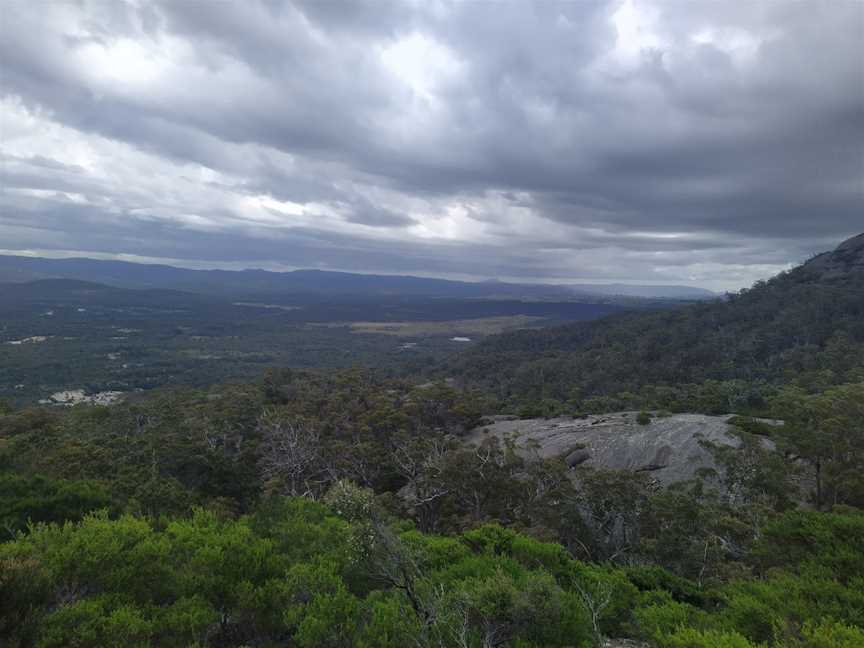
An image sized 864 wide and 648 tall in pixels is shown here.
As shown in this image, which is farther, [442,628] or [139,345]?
[139,345]

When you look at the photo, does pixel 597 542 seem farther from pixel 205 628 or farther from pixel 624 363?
pixel 624 363

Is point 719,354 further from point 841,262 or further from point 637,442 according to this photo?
point 841,262

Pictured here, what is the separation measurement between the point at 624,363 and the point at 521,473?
76948 millimetres

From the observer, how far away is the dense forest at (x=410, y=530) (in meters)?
10.4

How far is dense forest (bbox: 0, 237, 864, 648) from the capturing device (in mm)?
10422

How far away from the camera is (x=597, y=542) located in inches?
1001

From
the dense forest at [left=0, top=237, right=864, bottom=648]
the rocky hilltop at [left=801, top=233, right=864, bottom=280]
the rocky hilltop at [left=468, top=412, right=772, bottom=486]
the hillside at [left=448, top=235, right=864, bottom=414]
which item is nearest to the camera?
the dense forest at [left=0, top=237, right=864, bottom=648]

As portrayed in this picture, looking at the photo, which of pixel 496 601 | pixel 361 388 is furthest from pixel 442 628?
pixel 361 388

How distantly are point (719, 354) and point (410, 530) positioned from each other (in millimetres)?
96092

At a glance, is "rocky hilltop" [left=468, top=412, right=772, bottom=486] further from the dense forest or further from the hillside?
the hillside

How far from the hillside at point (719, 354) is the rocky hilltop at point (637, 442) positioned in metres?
11.1

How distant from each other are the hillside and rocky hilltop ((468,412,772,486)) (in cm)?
1111

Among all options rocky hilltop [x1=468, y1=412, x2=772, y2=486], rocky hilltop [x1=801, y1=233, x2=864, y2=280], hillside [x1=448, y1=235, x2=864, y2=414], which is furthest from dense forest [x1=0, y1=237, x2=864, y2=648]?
rocky hilltop [x1=801, y1=233, x2=864, y2=280]

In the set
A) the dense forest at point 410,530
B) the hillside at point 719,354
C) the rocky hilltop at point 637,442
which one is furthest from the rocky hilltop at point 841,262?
the rocky hilltop at point 637,442
